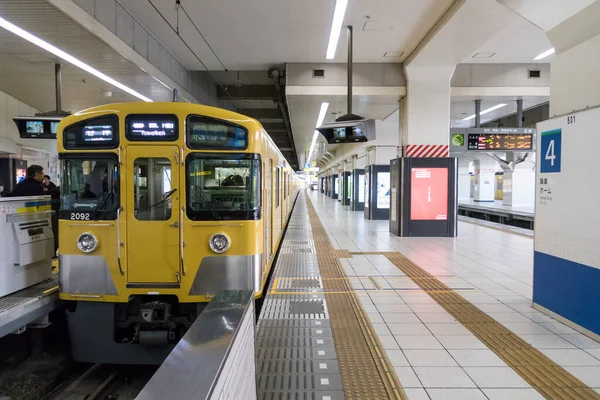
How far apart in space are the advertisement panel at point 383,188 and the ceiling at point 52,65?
9370 millimetres

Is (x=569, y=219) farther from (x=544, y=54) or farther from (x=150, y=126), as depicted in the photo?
(x=544, y=54)

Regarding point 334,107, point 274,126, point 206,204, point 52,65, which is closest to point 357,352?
point 206,204

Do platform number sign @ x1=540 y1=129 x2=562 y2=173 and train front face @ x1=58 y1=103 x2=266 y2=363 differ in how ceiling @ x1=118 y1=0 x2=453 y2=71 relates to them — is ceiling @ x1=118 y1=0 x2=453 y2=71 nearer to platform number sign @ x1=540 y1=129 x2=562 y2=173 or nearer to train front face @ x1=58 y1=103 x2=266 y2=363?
platform number sign @ x1=540 y1=129 x2=562 y2=173

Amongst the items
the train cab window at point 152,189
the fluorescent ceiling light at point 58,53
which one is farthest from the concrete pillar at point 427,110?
the train cab window at point 152,189

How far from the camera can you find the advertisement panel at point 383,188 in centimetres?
1623

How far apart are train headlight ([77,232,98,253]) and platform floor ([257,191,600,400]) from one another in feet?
6.26

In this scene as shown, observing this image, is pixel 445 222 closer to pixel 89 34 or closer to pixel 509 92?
pixel 509 92

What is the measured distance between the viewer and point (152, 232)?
380 cm

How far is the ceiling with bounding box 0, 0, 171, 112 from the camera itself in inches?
219

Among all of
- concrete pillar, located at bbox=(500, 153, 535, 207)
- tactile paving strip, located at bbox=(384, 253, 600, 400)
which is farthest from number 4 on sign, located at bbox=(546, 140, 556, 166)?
concrete pillar, located at bbox=(500, 153, 535, 207)

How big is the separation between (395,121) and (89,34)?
504 inches

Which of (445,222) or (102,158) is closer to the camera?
(102,158)

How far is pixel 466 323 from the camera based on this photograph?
4352 millimetres

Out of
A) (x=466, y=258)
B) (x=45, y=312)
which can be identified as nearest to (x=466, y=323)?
(x=466, y=258)
